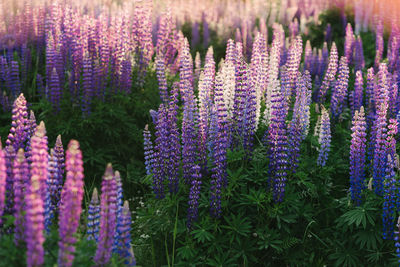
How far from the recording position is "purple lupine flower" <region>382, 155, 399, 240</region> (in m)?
4.23

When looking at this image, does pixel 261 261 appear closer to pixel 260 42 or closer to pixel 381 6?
pixel 260 42

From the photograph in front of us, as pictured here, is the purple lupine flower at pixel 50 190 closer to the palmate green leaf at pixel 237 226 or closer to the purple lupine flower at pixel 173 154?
the purple lupine flower at pixel 173 154

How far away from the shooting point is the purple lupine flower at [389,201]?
4.23 meters

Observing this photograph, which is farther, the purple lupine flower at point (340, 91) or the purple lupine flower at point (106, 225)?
the purple lupine flower at point (340, 91)

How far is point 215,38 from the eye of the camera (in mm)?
11469

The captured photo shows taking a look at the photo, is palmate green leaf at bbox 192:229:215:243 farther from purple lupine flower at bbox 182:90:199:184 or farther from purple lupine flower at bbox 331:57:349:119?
purple lupine flower at bbox 331:57:349:119

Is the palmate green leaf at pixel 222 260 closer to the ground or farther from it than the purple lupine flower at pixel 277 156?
closer to the ground

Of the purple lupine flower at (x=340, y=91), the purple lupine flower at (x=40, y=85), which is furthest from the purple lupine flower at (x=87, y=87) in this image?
the purple lupine flower at (x=340, y=91)

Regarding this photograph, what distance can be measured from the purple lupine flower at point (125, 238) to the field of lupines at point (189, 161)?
0.01 m

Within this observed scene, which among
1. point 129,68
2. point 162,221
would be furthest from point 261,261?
point 129,68

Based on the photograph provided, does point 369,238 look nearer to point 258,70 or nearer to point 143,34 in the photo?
point 258,70

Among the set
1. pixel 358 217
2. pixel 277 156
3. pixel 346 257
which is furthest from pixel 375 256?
pixel 277 156

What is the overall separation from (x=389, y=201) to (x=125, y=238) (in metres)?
2.40

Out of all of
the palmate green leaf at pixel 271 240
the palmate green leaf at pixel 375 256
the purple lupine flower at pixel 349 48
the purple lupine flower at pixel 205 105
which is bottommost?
the palmate green leaf at pixel 375 256
